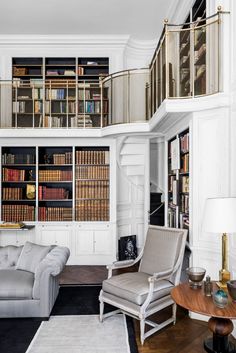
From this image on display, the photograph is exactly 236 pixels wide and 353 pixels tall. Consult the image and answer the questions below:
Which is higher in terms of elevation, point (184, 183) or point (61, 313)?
point (184, 183)

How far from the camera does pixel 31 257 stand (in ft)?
13.6

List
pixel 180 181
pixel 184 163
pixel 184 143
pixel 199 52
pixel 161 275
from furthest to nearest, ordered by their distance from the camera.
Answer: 1. pixel 180 181
2. pixel 184 163
3. pixel 184 143
4. pixel 199 52
5. pixel 161 275

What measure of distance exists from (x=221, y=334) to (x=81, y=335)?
1.46 meters

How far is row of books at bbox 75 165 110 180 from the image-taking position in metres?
6.36

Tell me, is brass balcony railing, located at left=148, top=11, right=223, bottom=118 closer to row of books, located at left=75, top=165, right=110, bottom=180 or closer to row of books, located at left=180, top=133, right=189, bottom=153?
Answer: row of books, located at left=180, top=133, right=189, bottom=153

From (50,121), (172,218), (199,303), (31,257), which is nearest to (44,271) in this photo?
(31,257)

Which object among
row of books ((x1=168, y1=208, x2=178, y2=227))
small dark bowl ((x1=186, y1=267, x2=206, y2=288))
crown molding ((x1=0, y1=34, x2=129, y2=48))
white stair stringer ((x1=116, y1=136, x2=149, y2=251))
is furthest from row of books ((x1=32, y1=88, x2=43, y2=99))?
small dark bowl ((x1=186, y1=267, x2=206, y2=288))

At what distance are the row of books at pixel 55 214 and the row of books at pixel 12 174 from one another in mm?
791

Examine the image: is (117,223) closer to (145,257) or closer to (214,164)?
(145,257)

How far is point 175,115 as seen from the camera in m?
4.05

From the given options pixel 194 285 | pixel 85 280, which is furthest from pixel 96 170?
pixel 194 285

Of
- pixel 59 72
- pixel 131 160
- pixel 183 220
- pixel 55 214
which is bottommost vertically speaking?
pixel 55 214

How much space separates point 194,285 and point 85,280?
8.86 feet

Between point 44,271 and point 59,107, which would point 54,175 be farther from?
point 44,271
